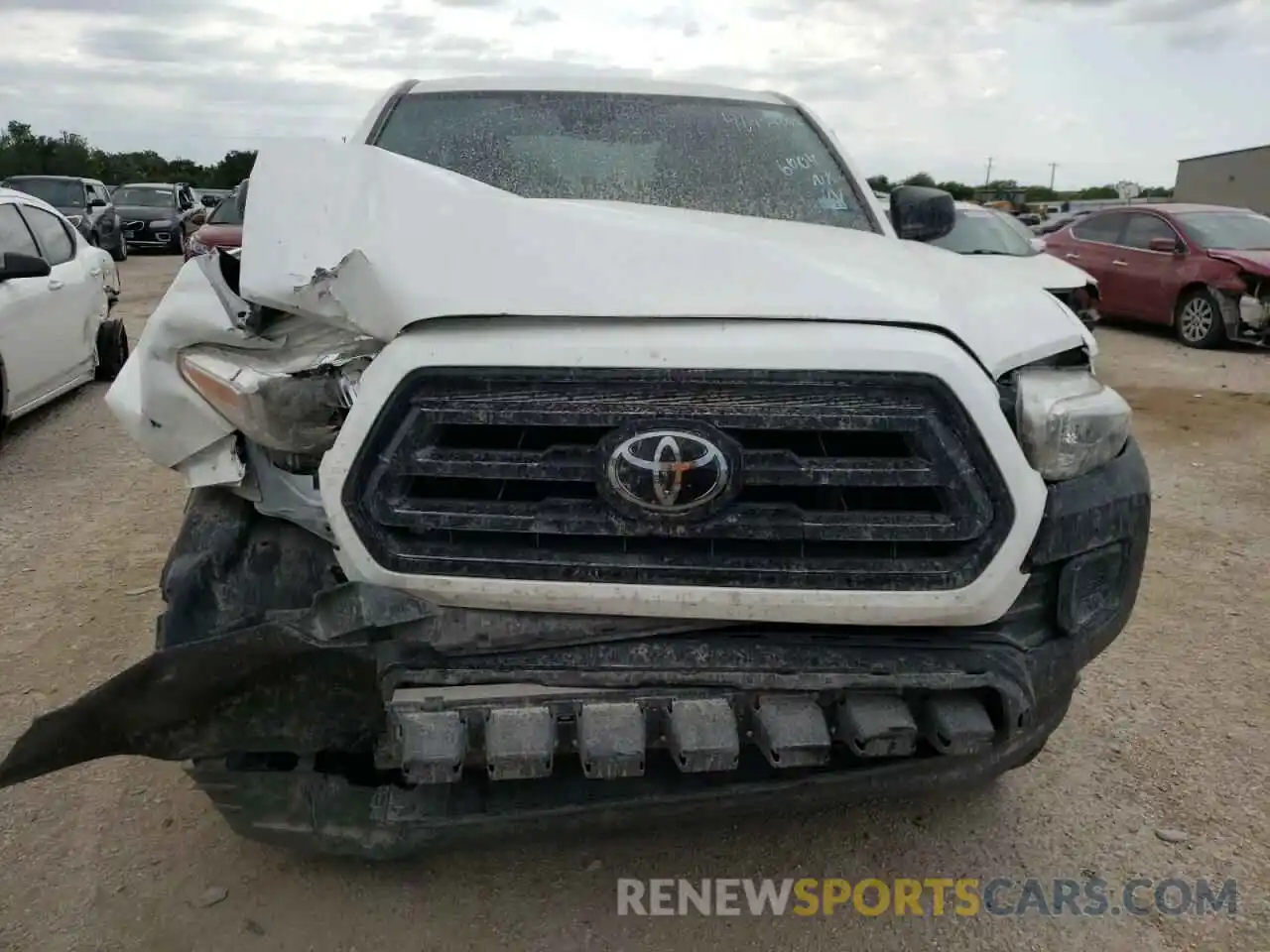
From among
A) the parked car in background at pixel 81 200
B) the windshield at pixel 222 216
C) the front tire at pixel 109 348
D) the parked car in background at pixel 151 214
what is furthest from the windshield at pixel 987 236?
the parked car in background at pixel 151 214

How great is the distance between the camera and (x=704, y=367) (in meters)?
2.00

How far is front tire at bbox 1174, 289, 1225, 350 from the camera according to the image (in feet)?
37.4

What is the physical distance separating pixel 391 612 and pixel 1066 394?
4.96 feet

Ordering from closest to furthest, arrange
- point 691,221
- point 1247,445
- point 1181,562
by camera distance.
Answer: point 691,221 < point 1181,562 < point 1247,445

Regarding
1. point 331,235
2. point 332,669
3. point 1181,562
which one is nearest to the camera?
point 332,669

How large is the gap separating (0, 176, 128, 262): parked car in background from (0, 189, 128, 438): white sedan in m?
12.8

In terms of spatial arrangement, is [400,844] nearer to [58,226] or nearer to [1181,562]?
[1181,562]

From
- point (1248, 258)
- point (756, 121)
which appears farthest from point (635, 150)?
point (1248, 258)

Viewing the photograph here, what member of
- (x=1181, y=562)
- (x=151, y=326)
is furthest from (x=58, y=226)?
(x=1181, y=562)

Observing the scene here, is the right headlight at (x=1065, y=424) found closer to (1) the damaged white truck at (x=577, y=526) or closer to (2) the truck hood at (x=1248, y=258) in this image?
(1) the damaged white truck at (x=577, y=526)

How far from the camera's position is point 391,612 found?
2.07 metres

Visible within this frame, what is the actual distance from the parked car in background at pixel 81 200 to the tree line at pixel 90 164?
19303mm

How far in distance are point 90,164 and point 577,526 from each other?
50.3m

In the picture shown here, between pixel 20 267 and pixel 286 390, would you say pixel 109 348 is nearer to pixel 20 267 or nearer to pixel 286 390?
pixel 20 267
